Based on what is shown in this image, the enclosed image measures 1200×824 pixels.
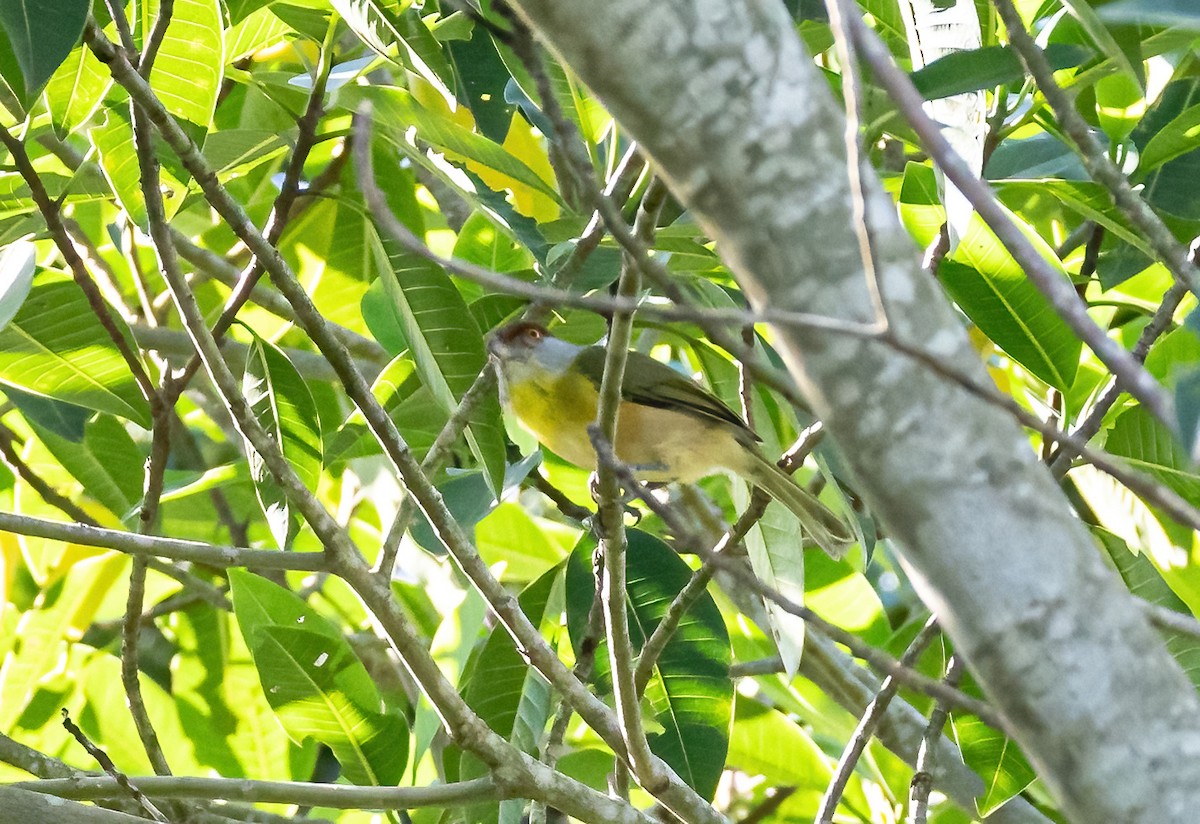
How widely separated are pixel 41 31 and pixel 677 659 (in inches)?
81.3

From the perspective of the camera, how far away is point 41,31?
226 cm

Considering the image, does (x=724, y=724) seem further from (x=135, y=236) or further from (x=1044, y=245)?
(x=135, y=236)

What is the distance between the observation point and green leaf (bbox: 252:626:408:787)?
319cm

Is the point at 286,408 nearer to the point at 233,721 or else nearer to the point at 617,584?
the point at 233,721

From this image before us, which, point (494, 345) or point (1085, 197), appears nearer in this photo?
point (1085, 197)

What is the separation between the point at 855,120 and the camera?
1211mm

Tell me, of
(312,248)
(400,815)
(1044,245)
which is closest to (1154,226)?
(1044,245)

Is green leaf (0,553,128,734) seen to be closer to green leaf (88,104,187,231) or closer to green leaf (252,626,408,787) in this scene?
green leaf (252,626,408,787)

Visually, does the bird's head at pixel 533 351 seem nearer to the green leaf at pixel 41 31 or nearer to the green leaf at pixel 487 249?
the green leaf at pixel 487 249

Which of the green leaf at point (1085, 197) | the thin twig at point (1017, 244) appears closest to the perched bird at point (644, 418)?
the green leaf at point (1085, 197)

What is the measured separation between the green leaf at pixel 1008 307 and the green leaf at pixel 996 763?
0.89 metres

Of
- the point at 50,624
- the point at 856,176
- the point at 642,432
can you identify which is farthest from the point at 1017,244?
the point at 50,624

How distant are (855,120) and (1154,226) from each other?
1176 mm

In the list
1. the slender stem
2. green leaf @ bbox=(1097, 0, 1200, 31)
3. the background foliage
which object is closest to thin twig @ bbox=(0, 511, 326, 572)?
the background foliage
